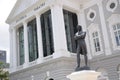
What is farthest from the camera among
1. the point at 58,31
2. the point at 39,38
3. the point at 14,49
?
the point at 14,49

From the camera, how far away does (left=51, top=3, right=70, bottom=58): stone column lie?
23.0 meters

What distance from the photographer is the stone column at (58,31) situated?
23016mm

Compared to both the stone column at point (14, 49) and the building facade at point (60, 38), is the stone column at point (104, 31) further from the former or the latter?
the stone column at point (14, 49)

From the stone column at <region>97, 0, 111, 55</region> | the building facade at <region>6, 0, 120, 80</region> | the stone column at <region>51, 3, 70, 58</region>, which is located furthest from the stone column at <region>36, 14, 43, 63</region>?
the stone column at <region>97, 0, 111, 55</region>

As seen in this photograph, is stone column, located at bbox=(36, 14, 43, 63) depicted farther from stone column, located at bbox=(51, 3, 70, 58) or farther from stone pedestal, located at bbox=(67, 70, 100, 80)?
stone pedestal, located at bbox=(67, 70, 100, 80)

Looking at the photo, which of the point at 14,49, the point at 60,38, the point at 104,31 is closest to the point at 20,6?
the point at 14,49

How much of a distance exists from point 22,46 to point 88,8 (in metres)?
10.6

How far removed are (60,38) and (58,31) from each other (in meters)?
0.81

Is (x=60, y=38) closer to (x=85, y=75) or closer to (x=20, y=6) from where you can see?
(x=20, y=6)

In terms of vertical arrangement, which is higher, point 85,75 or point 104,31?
point 104,31

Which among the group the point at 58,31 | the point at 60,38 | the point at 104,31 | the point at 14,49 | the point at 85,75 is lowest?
the point at 85,75

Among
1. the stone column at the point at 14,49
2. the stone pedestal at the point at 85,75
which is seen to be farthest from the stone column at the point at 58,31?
the stone pedestal at the point at 85,75

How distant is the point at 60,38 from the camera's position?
76.6ft

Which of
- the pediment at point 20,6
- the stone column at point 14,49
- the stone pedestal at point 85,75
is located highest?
the pediment at point 20,6
